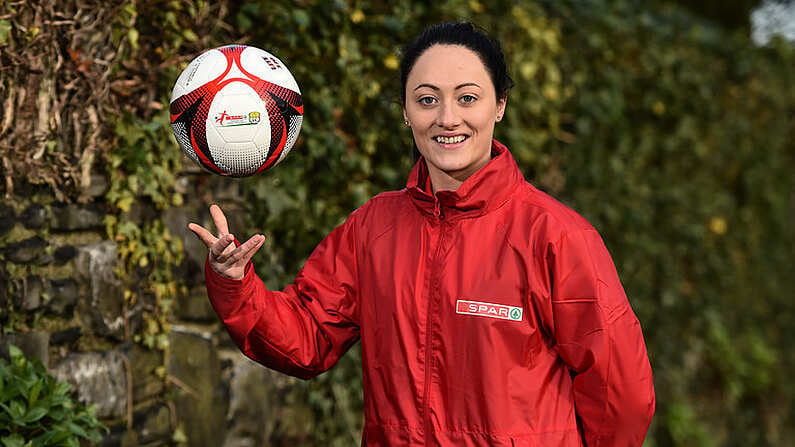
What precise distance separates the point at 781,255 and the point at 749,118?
115 centimetres

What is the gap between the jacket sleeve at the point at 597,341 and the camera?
6.67ft

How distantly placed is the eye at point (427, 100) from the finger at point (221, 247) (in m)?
0.62

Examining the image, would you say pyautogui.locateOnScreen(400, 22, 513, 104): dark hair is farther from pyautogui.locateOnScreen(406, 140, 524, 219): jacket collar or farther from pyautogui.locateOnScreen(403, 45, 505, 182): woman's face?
pyautogui.locateOnScreen(406, 140, 524, 219): jacket collar

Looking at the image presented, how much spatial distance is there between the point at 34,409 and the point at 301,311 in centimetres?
82

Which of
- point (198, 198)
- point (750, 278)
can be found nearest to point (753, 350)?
point (750, 278)

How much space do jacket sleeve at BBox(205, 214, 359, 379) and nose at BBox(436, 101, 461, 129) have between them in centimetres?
44

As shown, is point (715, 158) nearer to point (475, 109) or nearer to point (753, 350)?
point (753, 350)

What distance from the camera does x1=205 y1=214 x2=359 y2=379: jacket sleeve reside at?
2.13m

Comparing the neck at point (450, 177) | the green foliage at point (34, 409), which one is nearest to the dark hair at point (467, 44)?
the neck at point (450, 177)

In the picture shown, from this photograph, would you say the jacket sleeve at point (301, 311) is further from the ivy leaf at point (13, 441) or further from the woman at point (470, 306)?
the ivy leaf at point (13, 441)

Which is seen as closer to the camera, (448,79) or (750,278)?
(448,79)

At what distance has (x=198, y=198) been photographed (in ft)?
10.4

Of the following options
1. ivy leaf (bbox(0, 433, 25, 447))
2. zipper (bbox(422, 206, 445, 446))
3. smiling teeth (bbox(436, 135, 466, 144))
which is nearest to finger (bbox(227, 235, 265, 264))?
zipper (bbox(422, 206, 445, 446))

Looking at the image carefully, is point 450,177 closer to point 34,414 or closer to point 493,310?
point 493,310
